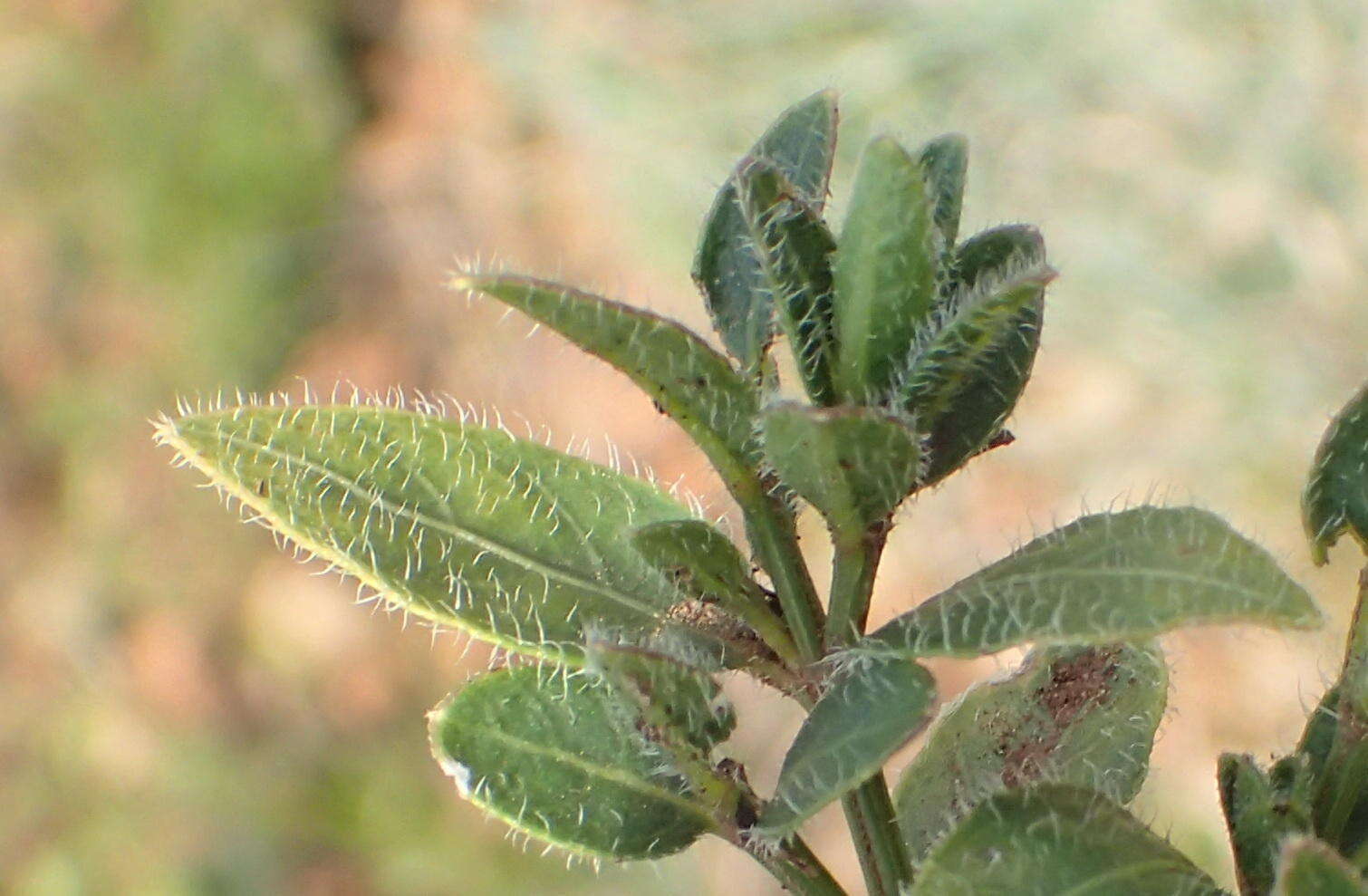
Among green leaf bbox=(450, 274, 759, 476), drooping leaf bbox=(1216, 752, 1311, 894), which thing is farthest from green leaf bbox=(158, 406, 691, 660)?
drooping leaf bbox=(1216, 752, 1311, 894)

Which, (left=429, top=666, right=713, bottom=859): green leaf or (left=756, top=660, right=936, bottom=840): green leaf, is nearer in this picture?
(left=756, top=660, right=936, bottom=840): green leaf

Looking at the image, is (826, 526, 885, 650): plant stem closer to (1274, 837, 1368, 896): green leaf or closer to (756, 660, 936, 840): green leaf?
(756, 660, 936, 840): green leaf

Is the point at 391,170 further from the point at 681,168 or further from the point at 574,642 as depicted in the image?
the point at 574,642

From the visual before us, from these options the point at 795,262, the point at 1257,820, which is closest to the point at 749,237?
the point at 795,262

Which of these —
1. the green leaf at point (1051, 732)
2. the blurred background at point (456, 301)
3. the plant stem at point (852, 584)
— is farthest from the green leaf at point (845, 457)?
the blurred background at point (456, 301)

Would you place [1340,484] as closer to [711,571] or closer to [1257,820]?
[1257,820]
